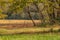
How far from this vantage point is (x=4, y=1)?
11.7m

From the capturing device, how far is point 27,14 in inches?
645

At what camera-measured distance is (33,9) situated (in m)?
16.4

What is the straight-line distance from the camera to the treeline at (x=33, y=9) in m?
12.2

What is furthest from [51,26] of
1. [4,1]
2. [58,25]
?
[4,1]

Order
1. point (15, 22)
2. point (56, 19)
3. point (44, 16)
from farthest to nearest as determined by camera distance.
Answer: point (15, 22)
point (56, 19)
point (44, 16)

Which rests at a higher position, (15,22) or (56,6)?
(56,6)

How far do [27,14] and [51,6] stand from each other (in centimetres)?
343

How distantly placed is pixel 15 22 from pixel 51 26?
3671 mm

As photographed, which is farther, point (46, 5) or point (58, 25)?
point (58, 25)

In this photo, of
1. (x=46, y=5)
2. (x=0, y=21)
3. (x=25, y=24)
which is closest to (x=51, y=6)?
(x=46, y=5)

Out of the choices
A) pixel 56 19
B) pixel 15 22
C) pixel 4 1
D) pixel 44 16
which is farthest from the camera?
pixel 15 22

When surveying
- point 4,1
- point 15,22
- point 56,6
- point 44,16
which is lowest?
point 15,22

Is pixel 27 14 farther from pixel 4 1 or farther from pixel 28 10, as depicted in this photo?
pixel 4 1

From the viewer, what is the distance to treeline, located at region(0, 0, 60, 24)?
1223cm
